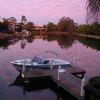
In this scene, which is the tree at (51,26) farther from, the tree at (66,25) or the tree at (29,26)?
the tree at (29,26)

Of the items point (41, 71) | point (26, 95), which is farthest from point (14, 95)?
point (41, 71)

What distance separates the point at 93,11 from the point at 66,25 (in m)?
142

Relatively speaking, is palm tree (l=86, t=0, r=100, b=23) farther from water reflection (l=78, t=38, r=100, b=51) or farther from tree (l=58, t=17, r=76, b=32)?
tree (l=58, t=17, r=76, b=32)

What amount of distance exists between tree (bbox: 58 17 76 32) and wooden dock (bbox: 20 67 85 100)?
124866 mm

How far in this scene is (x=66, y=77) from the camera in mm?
14969

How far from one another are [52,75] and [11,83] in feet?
8.58

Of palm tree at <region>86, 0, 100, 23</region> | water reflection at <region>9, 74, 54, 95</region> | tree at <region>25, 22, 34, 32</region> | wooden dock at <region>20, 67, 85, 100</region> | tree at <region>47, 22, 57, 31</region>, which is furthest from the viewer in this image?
tree at <region>47, 22, 57, 31</region>

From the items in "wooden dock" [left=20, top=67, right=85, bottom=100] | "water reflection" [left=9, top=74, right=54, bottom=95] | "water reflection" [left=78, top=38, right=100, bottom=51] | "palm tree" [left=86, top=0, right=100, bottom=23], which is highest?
"palm tree" [left=86, top=0, right=100, bottom=23]

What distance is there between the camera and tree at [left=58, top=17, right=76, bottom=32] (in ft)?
467

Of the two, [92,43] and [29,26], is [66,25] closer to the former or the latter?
Answer: [29,26]

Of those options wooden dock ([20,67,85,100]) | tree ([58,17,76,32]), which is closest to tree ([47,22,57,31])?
tree ([58,17,76,32])

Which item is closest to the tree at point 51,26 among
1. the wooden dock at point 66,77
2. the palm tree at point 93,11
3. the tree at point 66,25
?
the tree at point 66,25

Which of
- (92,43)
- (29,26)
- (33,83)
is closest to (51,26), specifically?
(29,26)

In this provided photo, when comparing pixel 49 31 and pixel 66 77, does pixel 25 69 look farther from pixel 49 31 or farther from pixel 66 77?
pixel 49 31
